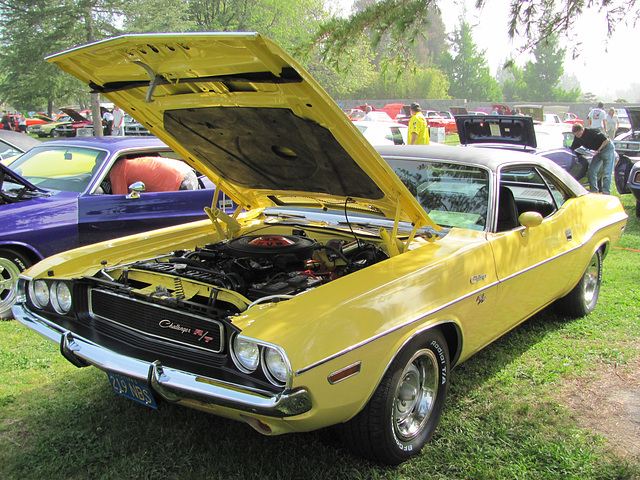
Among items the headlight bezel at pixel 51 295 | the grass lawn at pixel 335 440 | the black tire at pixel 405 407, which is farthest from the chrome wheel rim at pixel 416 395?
the headlight bezel at pixel 51 295

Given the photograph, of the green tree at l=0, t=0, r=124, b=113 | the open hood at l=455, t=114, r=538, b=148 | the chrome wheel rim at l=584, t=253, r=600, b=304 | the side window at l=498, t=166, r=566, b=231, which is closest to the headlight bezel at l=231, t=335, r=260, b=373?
the side window at l=498, t=166, r=566, b=231

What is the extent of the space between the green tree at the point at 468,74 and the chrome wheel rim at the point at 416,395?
207 ft

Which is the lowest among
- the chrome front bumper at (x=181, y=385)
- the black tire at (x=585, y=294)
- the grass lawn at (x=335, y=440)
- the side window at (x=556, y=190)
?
the grass lawn at (x=335, y=440)

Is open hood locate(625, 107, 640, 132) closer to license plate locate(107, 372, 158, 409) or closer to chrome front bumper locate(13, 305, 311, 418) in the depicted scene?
chrome front bumper locate(13, 305, 311, 418)

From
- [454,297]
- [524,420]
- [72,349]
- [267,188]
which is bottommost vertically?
[524,420]

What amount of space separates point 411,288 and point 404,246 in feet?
1.92

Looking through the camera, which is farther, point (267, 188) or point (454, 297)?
point (267, 188)

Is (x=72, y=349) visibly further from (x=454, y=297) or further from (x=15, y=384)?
(x=454, y=297)

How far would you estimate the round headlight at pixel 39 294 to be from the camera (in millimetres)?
3125

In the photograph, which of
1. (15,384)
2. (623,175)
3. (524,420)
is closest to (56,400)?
(15,384)

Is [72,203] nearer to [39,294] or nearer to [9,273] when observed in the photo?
[9,273]

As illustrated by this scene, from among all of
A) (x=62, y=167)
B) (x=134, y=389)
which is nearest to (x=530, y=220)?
(x=134, y=389)

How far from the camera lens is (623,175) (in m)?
9.74

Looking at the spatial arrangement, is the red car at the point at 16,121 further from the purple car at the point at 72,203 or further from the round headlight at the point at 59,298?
the round headlight at the point at 59,298
